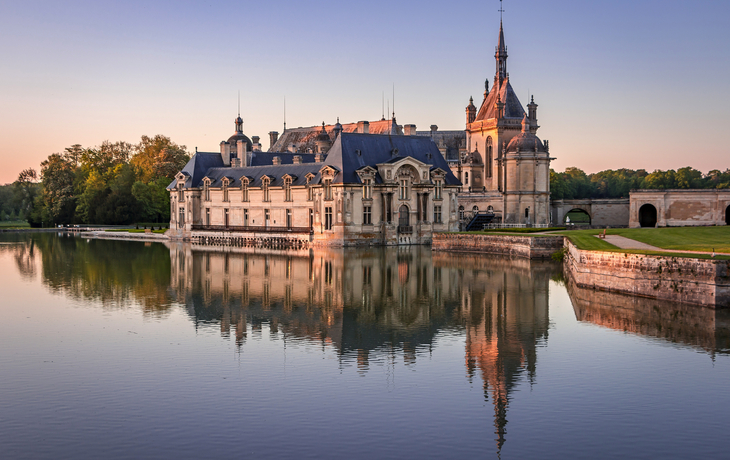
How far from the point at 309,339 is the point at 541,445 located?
9.82 m

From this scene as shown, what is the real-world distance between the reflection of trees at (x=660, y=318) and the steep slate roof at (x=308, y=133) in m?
62.1

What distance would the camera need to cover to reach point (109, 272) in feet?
135

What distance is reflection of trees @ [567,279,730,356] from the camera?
69.9ft

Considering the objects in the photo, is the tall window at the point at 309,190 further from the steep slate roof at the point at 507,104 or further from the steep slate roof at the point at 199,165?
the steep slate roof at the point at 507,104

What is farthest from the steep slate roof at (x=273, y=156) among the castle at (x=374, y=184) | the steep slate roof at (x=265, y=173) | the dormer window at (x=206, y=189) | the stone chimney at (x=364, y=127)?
the stone chimney at (x=364, y=127)

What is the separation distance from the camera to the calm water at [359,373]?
13.3 metres

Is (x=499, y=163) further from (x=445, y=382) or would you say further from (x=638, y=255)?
(x=445, y=382)

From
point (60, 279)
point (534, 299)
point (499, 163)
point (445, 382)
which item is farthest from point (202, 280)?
point (499, 163)

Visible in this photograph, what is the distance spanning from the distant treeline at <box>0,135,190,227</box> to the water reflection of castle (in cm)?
5179

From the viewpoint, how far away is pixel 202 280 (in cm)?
3719

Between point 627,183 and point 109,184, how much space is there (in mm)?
77086

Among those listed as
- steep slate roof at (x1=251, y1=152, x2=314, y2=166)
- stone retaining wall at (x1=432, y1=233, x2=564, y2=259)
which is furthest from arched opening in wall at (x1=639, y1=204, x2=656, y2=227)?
steep slate roof at (x1=251, y1=152, x2=314, y2=166)

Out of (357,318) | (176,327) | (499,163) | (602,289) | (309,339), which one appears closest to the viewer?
(309,339)

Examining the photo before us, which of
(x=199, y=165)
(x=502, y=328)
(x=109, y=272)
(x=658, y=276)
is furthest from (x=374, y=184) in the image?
(x=502, y=328)
